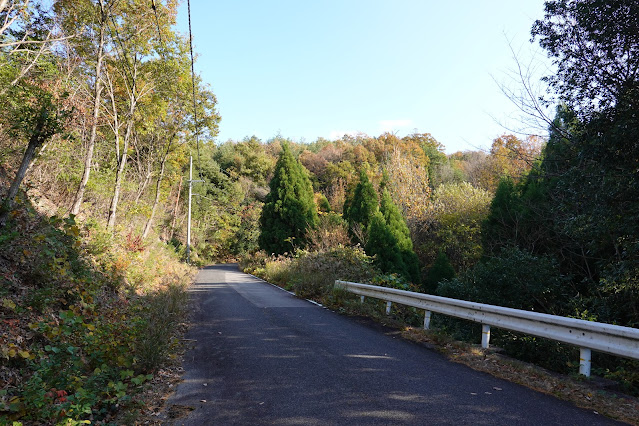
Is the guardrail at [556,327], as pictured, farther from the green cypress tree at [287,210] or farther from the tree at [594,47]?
the green cypress tree at [287,210]

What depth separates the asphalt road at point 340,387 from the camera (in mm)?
3756

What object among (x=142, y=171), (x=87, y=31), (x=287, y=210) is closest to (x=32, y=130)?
(x=87, y=31)

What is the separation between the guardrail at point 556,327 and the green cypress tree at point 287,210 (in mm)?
19708

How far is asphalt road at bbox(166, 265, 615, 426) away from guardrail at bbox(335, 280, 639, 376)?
866 mm

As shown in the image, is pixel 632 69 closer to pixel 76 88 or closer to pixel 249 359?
pixel 249 359

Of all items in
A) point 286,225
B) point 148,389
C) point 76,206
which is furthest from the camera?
point 286,225

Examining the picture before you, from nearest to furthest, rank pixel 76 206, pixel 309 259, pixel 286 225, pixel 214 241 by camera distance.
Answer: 1. pixel 76 206
2. pixel 309 259
3. pixel 286 225
4. pixel 214 241

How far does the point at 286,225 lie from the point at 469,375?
2326 centimetres

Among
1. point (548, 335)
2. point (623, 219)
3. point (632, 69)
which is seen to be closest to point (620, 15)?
point (632, 69)

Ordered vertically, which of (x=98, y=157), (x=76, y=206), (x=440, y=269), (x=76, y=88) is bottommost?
(x=440, y=269)

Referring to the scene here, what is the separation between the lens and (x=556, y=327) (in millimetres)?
5012

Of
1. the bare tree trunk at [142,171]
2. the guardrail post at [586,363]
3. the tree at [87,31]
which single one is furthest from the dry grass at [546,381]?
the bare tree trunk at [142,171]

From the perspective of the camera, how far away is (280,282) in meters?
20.2

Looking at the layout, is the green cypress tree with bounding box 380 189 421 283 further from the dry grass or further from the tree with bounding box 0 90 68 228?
the tree with bounding box 0 90 68 228
